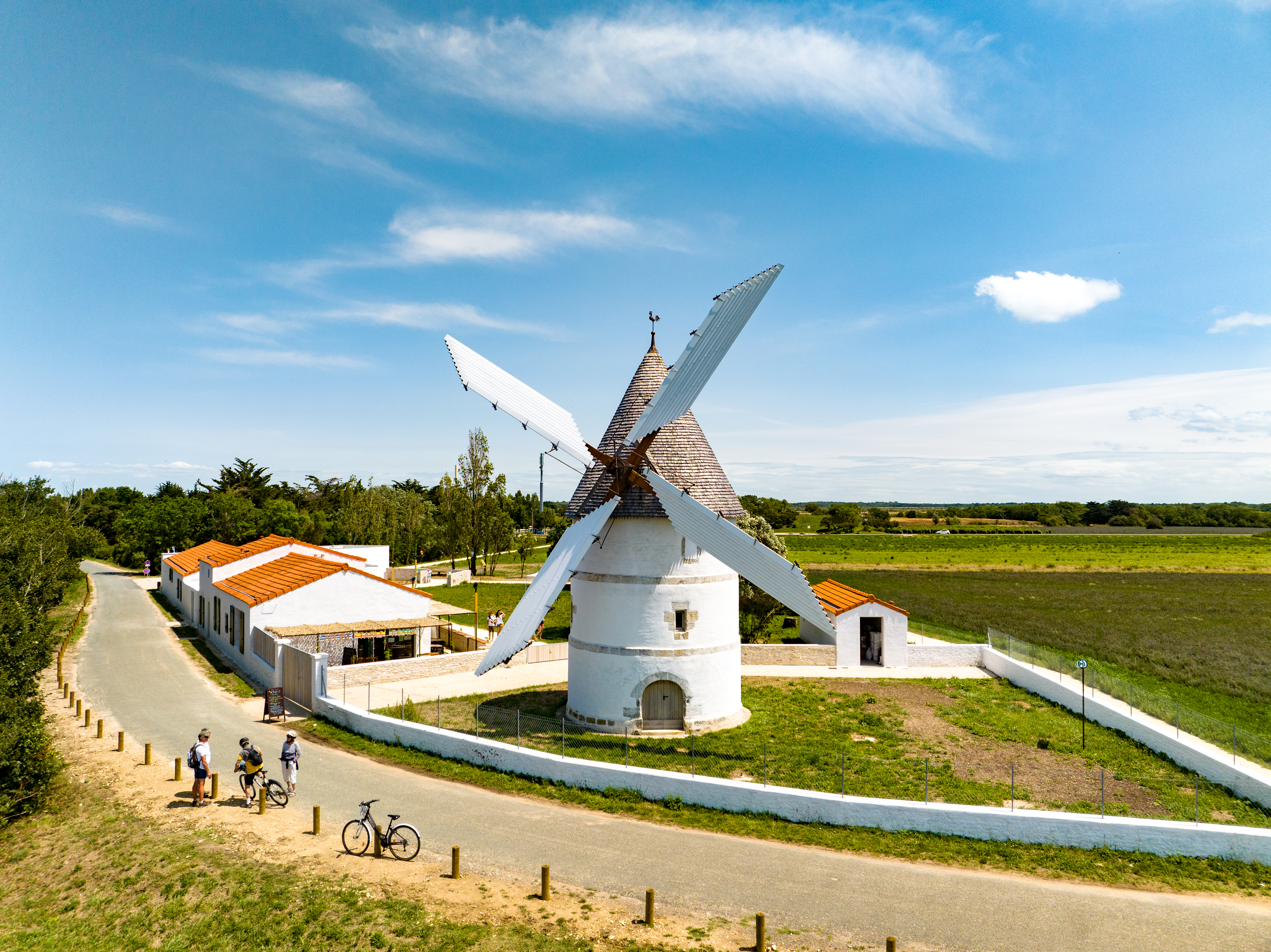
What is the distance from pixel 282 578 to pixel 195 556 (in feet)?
74.0

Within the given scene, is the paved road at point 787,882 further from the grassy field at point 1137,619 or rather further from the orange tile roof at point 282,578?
the grassy field at point 1137,619

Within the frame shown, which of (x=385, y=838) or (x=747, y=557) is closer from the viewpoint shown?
(x=385, y=838)

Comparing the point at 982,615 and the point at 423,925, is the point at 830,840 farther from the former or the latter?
the point at 982,615

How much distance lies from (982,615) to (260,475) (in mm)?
88909

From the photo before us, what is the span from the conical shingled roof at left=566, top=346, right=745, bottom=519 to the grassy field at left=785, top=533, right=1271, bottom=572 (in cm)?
6778

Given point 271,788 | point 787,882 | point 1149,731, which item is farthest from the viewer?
point 1149,731

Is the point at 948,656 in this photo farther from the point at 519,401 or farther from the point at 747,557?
the point at 519,401

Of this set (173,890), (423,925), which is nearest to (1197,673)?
(423,925)

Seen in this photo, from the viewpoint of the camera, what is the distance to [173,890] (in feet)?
45.5

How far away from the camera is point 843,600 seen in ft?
116

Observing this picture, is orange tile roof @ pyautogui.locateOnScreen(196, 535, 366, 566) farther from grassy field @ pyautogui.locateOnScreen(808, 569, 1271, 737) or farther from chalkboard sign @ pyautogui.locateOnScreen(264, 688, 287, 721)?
grassy field @ pyautogui.locateOnScreen(808, 569, 1271, 737)

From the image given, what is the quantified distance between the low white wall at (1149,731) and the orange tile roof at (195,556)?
4149cm

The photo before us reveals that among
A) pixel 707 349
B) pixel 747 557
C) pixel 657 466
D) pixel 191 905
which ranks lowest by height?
pixel 191 905

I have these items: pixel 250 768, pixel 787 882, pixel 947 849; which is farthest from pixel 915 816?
pixel 250 768
